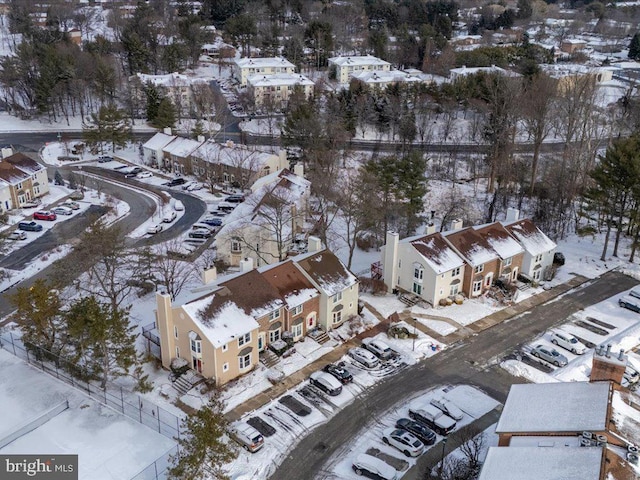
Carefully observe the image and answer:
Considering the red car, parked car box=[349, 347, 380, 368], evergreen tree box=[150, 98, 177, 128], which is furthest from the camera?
evergreen tree box=[150, 98, 177, 128]

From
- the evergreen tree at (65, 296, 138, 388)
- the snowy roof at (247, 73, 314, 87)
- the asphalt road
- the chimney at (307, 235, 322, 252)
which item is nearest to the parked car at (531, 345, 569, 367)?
the asphalt road

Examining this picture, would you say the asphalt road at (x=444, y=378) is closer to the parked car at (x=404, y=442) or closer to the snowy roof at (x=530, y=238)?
the parked car at (x=404, y=442)

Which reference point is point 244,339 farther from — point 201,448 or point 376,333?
point 201,448

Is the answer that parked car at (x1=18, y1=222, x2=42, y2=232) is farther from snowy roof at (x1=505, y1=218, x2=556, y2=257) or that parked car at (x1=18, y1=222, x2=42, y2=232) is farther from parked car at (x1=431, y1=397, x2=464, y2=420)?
snowy roof at (x1=505, y1=218, x2=556, y2=257)

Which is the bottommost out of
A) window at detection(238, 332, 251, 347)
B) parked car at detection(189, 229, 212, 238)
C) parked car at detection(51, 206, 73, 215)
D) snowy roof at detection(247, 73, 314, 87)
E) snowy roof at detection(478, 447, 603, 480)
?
parked car at detection(189, 229, 212, 238)

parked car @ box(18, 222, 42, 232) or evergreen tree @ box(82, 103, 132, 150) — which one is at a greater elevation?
evergreen tree @ box(82, 103, 132, 150)

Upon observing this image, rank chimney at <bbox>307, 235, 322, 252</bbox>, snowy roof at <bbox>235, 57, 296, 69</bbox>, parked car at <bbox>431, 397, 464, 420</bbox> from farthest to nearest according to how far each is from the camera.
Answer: snowy roof at <bbox>235, 57, 296, 69</bbox> < chimney at <bbox>307, 235, 322, 252</bbox> < parked car at <bbox>431, 397, 464, 420</bbox>

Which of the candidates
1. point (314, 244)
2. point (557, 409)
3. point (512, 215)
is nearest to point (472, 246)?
point (512, 215)
